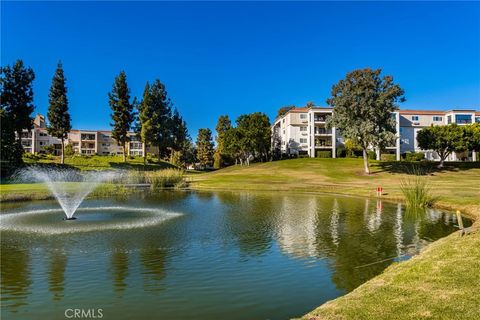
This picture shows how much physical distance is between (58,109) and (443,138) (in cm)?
7891

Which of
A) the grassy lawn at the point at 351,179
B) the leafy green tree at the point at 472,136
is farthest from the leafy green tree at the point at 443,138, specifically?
the grassy lawn at the point at 351,179

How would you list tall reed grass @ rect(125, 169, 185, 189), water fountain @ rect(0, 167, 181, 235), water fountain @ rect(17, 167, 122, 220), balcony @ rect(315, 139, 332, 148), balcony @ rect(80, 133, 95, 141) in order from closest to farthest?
water fountain @ rect(0, 167, 181, 235) → water fountain @ rect(17, 167, 122, 220) → tall reed grass @ rect(125, 169, 185, 189) → balcony @ rect(315, 139, 332, 148) → balcony @ rect(80, 133, 95, 141)

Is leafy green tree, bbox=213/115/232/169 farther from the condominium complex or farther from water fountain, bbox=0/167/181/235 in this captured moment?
water fountain, bbox=0/167/181/235

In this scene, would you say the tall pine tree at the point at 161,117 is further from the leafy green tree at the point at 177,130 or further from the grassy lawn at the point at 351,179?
the grassy lawn at the point at 351,179

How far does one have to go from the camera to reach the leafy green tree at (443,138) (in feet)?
227

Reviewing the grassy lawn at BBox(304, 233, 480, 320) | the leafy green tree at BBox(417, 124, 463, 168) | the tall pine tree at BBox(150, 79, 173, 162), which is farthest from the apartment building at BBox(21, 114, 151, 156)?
the grassy lawn at BBox(304, 233, 480, 320)

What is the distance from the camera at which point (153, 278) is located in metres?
12.3

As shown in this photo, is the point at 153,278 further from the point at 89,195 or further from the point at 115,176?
the point at 115,176

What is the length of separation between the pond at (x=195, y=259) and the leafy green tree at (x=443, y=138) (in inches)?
1975

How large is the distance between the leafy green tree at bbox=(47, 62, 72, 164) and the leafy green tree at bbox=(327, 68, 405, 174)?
187 feet

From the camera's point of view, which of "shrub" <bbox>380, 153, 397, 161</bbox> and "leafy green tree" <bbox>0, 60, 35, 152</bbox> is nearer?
"leafy green tree" <bbox>0, 60, 35, 152</bbox>

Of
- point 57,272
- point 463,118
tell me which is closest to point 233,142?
point 463,118

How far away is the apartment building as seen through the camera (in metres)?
141

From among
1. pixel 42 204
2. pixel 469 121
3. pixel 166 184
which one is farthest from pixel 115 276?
pixel 469 121
